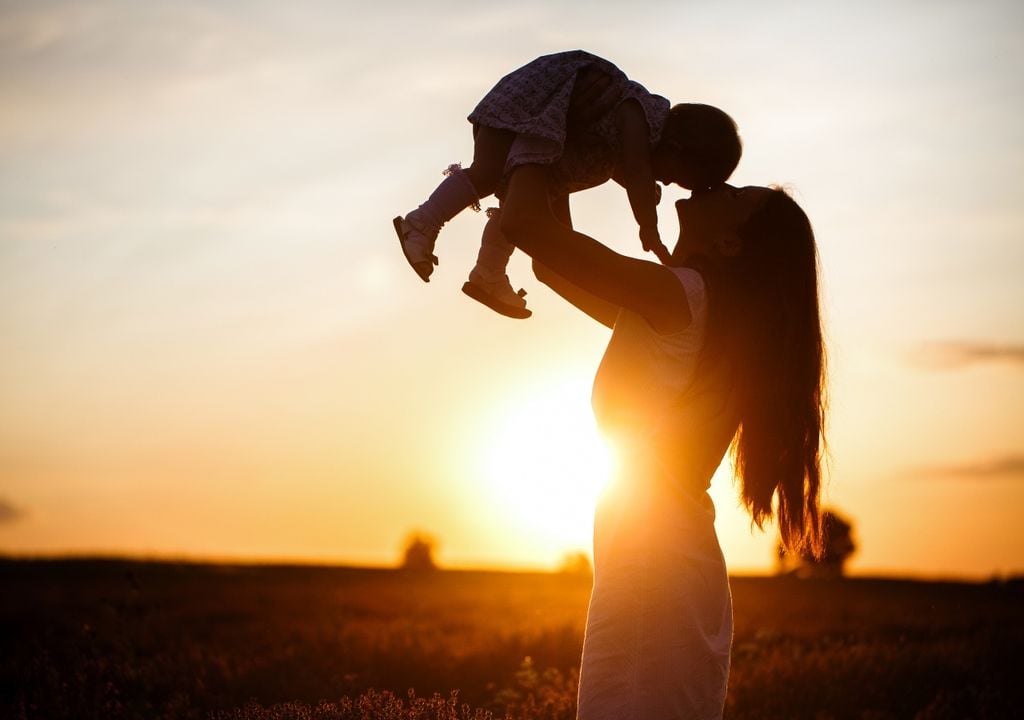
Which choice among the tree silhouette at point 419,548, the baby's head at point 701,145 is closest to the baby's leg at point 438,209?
the baby's head at point 701,145

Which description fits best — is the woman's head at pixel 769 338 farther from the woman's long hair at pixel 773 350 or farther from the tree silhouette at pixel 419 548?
the tree silhouette at pixel 419 548

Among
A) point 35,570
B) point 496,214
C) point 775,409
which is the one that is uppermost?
point 496,214

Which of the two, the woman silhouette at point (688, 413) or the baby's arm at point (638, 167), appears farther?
the baby's arm at point (638, 167)

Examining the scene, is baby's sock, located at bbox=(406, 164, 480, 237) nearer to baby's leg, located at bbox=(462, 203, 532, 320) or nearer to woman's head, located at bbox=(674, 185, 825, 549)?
baby's leg, located at bbox=(462, 203, 532, 320)

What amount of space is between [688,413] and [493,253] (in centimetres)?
131

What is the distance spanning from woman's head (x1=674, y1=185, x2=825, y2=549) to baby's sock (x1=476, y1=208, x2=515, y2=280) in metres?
1.00

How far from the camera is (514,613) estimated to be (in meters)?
12.6

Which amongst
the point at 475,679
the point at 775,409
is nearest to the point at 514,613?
the point at 475,679

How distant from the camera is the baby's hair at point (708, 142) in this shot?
3.70 metres

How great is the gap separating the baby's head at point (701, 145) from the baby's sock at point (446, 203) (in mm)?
Answer: 913

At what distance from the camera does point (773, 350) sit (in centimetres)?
349

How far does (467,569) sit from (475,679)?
525 inches

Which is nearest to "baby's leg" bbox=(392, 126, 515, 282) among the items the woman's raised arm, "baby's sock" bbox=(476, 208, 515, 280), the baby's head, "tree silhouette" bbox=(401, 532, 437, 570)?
"baby's sock" bbox=(476, 208, 515, 280)

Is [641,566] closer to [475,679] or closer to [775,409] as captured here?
[775,409]
